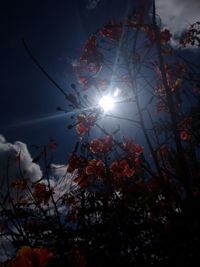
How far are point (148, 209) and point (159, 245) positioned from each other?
0.73m

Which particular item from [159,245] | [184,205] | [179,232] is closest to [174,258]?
[179,232]

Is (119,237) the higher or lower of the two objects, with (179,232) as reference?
higher

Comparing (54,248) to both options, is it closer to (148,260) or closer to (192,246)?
(148,260)

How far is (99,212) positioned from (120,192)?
1.63 feet

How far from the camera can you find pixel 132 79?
311cm

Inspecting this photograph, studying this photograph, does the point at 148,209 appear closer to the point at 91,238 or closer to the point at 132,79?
the point at 91,238

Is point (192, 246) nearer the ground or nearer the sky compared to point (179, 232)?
nearer the ground

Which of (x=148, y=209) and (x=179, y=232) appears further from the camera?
(x=148, y=209)

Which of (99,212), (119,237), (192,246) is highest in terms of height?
(99,212)

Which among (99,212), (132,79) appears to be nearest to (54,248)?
(99,212)

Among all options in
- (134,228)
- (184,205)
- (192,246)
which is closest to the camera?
(184,205)

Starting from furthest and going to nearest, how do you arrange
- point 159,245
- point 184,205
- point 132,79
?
point 159,245
point 132,79
point 184,205

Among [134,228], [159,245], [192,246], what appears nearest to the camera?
[192,246]

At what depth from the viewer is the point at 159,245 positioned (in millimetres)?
3625
